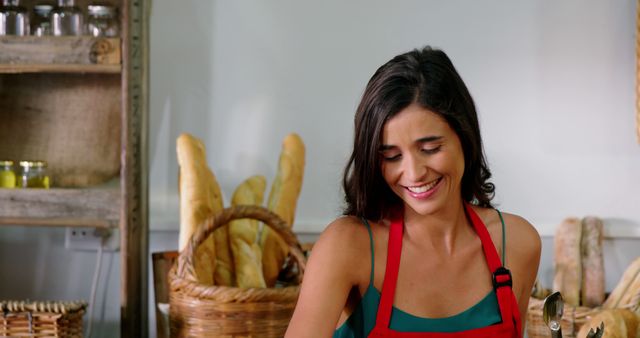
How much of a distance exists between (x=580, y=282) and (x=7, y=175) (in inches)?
55.3

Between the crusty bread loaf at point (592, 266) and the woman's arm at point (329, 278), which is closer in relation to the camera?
the woman's arm at point (329, 278)

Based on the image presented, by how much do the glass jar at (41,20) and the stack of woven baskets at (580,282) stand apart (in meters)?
1.32

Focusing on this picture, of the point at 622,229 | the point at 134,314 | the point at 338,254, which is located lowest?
the point at 134,314

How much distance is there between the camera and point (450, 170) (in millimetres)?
1194

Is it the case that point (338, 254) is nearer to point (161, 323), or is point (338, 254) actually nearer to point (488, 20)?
point (161, 323)

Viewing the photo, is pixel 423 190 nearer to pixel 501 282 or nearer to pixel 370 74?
pixel 501 282

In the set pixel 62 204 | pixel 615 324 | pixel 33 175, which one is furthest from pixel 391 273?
pixel 33 175

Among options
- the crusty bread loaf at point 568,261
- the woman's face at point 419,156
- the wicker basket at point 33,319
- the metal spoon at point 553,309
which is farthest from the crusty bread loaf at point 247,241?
the metal spoon at point 553,309

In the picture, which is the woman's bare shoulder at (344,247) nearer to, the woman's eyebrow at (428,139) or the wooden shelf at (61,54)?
the woman's eyebrow at (428,139)

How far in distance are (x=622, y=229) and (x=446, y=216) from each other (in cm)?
119

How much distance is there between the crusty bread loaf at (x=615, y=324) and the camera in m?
1.68

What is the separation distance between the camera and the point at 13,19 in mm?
2184

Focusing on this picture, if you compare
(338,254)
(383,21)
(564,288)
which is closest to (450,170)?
(338,254)

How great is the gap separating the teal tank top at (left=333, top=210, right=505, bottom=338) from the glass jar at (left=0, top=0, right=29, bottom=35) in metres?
1.28
